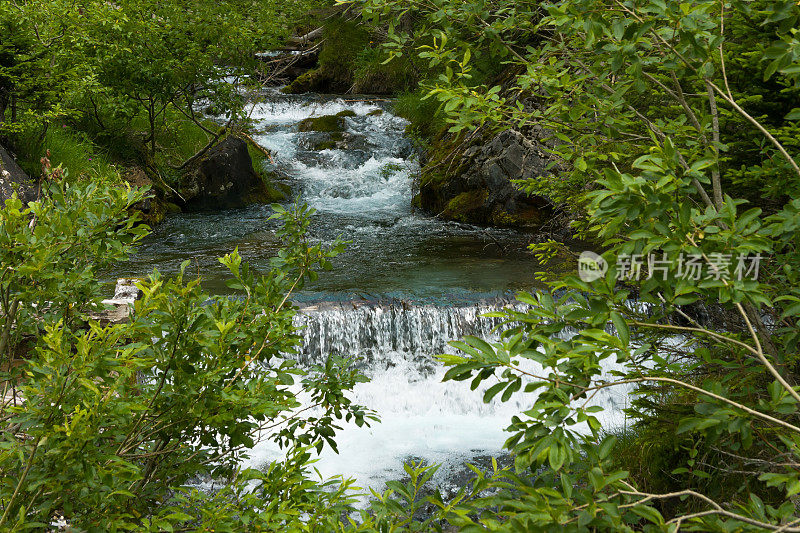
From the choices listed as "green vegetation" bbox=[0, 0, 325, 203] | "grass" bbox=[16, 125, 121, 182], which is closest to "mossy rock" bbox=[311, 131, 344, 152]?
"green vegetation" bbox=[0, 0, 325, 203]

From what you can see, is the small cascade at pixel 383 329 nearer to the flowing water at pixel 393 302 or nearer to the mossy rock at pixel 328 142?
the flowing water at pixel 393 302

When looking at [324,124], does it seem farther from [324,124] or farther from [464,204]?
[464,204]

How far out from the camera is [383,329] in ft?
22.2

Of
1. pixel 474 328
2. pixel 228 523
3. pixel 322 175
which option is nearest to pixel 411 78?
pixel 322 175

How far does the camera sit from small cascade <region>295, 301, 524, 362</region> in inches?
261

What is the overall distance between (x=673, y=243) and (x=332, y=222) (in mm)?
10173

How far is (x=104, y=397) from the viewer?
192 cm

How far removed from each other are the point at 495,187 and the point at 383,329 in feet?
17.3

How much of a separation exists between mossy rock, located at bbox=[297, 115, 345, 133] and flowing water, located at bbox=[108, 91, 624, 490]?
3365 mm

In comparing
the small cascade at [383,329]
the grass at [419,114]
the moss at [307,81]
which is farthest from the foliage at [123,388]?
the moss at [307,81]

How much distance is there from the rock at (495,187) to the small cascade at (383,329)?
4.21 metres

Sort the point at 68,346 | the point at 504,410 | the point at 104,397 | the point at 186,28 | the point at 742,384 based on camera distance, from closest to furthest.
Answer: the point at 68,346 → the point at 104,397 → the point at 742,384 → the point at 504,410 → the point at 186,28

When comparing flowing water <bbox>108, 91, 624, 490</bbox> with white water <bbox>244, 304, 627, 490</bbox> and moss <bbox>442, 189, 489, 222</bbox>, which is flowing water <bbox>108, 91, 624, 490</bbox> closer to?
white water <bbox>244, 304, 627, 490</bbox>

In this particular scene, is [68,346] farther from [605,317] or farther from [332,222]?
[332,222]
